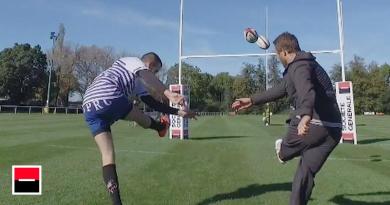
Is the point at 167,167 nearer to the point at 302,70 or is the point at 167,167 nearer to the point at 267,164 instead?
the point at 267,164

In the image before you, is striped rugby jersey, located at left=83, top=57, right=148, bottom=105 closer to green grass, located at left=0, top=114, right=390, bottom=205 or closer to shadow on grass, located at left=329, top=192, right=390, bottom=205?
green grass, located at left=0, top=114, right=390, bottom=205

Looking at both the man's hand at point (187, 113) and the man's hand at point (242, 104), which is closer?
the man's hand at point (242, 104)

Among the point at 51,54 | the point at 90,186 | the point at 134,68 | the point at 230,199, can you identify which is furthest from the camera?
the point at 51,54

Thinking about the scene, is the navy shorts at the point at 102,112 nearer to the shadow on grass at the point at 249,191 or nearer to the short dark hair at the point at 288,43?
the shadow on grass at the point at 249,191

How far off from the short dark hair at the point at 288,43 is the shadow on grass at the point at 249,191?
2.62 m

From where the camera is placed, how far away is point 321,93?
20.0 ft

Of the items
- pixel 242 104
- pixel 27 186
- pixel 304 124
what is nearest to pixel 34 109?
pixel 27 186

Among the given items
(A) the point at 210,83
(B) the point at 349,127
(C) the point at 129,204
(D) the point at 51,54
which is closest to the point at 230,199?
(C) the point at 129,204

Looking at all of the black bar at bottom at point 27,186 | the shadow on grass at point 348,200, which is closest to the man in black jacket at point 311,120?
the shadow on grass at point 348,200

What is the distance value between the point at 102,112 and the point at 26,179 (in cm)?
137

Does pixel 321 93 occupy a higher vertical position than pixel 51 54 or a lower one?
lower

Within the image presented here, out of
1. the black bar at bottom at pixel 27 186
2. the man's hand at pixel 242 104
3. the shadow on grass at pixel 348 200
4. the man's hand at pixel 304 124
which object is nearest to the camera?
the man's hand at pixel 304 124

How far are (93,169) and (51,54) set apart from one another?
293ft

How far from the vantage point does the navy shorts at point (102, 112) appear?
6523mm
